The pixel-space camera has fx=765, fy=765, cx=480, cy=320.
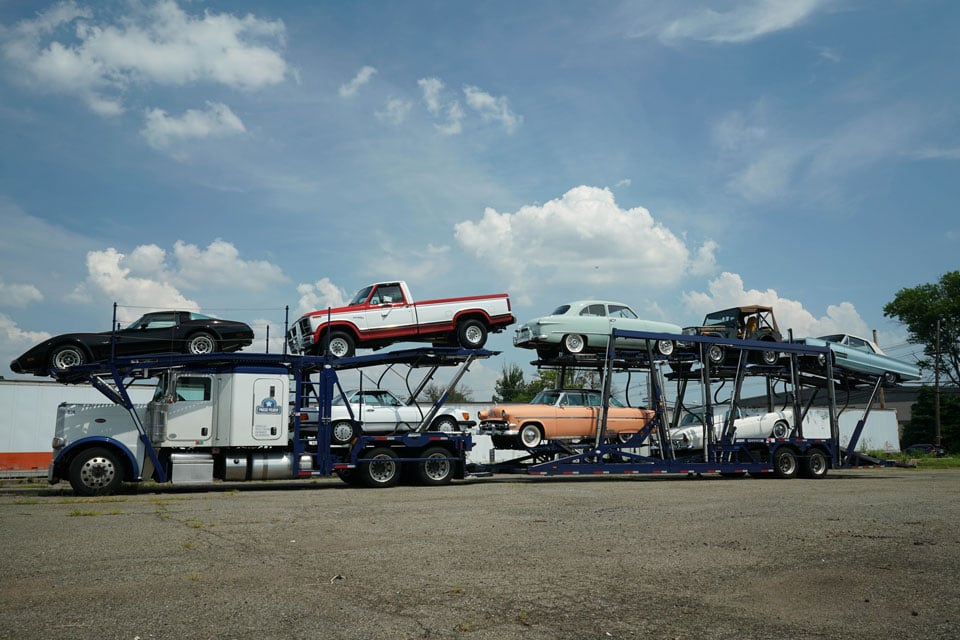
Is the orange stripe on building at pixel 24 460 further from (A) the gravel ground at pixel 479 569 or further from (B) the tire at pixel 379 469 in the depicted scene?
(B) the tire at pixel 379 469

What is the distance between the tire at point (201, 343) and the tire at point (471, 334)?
546 cm

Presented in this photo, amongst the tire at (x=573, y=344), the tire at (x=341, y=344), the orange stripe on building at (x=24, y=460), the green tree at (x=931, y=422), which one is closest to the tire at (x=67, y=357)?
the tire at (x=341, y=344)

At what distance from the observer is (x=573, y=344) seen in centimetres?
1891

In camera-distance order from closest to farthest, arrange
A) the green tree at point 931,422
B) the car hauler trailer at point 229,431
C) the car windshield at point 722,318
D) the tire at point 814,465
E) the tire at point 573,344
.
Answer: the car hauler trailer at point 229,431 → the tire at point 573,344 → the tire at point 814,465 → the car windshield at point 722,318 → the green tree at point 931,422

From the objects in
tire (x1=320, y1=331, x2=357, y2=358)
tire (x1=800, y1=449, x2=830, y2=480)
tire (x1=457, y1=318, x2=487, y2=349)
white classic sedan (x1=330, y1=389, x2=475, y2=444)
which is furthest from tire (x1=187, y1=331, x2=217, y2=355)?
tire (x1=800, y1=449, x2=830, y2=480)

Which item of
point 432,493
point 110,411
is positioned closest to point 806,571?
point 432,493

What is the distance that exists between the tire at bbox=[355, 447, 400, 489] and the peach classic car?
2.39 meters

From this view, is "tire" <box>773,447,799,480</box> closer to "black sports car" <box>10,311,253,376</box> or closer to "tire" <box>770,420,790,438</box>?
"tire" <box>770,420,790,438</box>

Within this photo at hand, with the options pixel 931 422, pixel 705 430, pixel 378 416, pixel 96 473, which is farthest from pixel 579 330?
pixel 931 422

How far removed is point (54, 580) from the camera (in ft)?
21.0

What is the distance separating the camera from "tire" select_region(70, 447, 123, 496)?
45.3ft

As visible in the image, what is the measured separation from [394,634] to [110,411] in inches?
456

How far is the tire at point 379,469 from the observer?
51.8 ft

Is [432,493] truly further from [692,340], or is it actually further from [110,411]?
[692,340]
